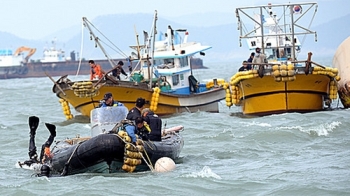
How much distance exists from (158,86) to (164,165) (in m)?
13.0

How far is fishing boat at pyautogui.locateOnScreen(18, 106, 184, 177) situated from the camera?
14.7 meters

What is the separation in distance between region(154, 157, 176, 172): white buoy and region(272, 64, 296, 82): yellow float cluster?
30.0 ft

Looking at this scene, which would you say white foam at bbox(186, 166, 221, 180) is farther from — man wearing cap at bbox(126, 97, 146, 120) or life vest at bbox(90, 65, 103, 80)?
life vest at bbox(90, 65, 103, 80)

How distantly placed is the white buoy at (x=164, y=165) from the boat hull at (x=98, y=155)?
11 cm

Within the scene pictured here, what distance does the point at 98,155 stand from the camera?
582 inches

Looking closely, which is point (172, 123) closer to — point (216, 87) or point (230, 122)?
point (230, 122)

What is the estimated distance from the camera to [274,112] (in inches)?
1036

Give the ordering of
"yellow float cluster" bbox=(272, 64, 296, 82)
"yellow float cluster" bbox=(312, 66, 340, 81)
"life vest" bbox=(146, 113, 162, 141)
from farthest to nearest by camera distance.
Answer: "yellow float cluster" bbox=(312, 66, 340, 81) < "yellow float cluster" bbox=(272, 64, 296, 82) < "life vest" bbox=(146, 113, 162, 141)

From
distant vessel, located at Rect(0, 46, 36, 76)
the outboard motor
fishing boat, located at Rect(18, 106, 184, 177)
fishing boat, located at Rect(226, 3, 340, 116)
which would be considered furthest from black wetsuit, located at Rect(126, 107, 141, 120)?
distant vessel, located at Rect(0, 46, 36, 76)

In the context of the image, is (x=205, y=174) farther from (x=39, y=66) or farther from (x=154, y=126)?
(x=39, y=66)

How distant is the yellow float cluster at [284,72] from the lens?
24.3 m

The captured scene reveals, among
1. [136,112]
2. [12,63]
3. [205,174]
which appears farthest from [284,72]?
[12,63]

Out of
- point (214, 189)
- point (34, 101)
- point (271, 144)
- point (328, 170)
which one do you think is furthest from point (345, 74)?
point (34, 101)

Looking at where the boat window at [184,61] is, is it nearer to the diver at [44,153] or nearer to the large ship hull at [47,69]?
the diver at [44,153]
